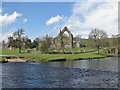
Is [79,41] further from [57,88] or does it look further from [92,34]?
[57,88]

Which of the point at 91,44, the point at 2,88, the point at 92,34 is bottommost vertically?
the point at 2,88

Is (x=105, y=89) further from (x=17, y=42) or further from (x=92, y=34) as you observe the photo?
(x=17, y=42)

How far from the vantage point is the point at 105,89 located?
12805mm

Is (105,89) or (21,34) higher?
(21,34)

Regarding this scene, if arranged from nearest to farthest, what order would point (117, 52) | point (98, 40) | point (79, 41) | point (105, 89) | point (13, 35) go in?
1. point (105, 89)
2. point (98, 40)
3. point (117, 52)
4. point (13, 35)
5. point (79, 41)

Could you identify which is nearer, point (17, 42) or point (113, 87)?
point (113, 87)

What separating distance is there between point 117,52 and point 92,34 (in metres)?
15.3

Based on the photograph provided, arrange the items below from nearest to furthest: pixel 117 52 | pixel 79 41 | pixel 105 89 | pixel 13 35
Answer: pixel 105 89 < pixel 117 52 < pixel 13 35 < pixel 79 41

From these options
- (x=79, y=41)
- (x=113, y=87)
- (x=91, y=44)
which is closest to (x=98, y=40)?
(x=91, y=44)

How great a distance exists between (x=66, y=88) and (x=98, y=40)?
51004 millimetres

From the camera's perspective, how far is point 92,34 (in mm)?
62688

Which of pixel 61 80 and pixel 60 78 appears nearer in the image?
pixel 61 80

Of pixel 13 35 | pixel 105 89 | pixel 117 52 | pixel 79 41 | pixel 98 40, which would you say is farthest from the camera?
pixel 79 41

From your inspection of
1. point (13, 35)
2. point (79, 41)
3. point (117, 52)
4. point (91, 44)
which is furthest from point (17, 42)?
point (79, 41)
